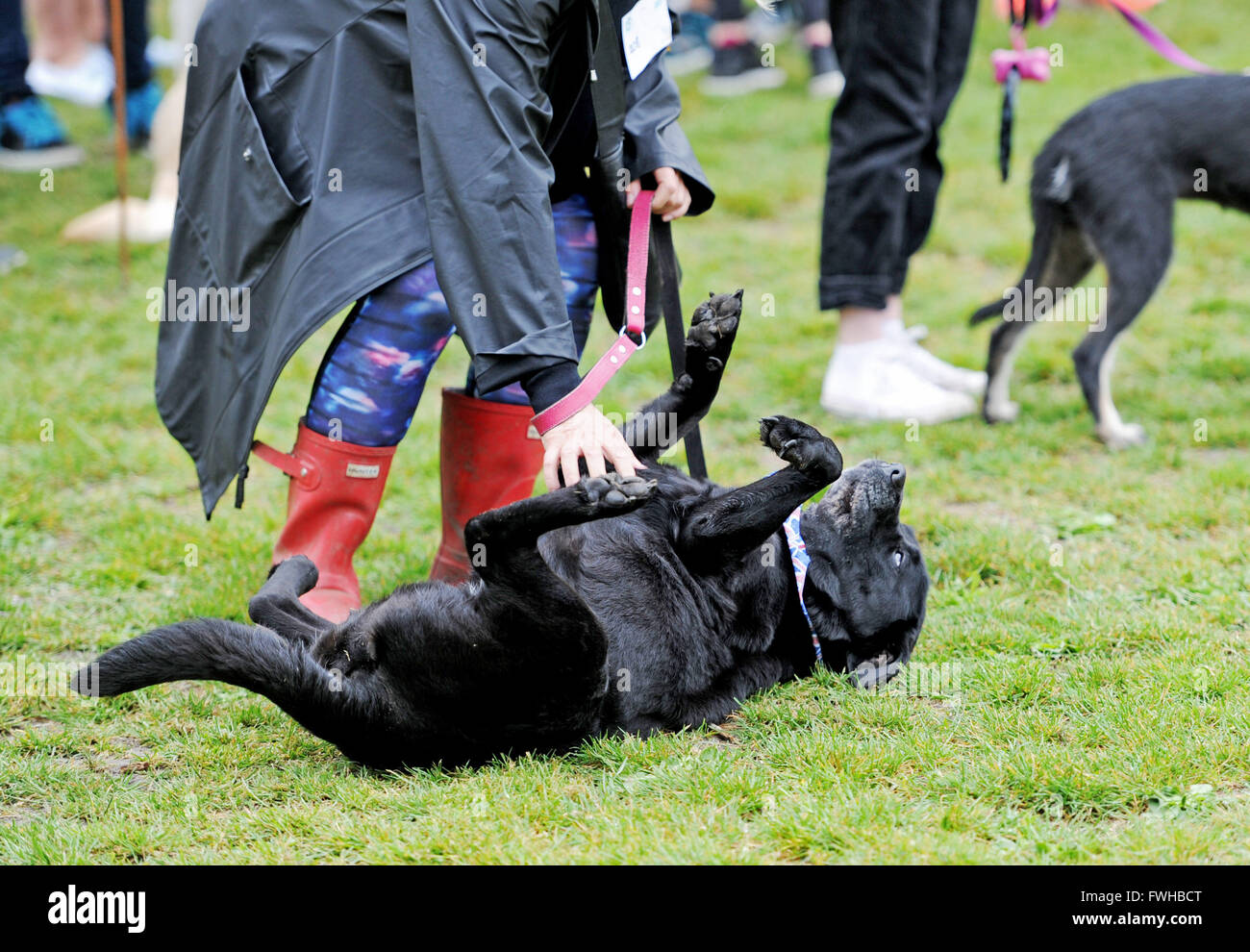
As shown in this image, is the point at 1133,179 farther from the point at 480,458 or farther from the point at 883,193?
the point at 480,458

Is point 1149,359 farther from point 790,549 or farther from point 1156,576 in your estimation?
point 790,549

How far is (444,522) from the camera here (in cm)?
360

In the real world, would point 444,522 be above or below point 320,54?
below

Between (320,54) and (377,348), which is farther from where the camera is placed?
(377,348)

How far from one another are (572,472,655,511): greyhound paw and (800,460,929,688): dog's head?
2.78 ft

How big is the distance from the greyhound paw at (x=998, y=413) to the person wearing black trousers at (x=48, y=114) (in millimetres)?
6195

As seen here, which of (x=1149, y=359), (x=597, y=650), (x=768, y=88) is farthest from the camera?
(x=768, y=88)

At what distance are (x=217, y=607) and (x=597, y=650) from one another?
1.38 meters

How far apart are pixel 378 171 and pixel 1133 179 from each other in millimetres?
3097

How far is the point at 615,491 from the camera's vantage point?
8.11ft

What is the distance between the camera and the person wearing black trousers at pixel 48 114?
8172 mm

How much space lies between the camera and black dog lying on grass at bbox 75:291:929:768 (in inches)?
102

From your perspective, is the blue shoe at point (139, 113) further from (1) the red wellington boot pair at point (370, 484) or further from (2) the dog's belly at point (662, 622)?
(2) the dog's belly at point (662, 622)

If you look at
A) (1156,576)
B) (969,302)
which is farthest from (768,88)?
(1156,576)
